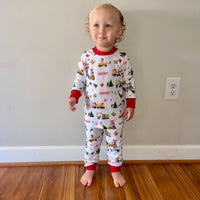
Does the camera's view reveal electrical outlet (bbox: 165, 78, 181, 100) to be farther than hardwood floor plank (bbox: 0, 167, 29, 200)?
Yes

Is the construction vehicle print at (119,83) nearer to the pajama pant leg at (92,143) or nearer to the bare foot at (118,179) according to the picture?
the pajama pant leg at (92,143)

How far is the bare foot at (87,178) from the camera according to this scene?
1.01 metres

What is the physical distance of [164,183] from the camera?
1023mm

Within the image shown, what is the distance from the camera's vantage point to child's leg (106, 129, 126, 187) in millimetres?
987

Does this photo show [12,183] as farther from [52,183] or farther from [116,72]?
[116,72]

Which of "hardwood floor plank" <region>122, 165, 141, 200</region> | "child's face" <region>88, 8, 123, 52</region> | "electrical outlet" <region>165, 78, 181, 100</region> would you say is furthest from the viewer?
"electrical outlet" <region>165, 78, 181, 100</region>

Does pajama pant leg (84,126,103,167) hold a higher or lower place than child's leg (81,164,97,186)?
higher

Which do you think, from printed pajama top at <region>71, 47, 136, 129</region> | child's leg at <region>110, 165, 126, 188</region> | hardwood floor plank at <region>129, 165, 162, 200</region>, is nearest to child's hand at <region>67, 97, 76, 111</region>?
printed pajama top at <region>71, 47, 136, 129</region>

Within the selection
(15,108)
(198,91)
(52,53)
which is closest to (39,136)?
(15,108)

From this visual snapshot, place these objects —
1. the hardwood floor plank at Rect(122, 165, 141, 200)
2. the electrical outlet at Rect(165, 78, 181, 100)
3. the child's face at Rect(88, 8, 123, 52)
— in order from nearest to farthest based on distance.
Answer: the child's face at Rect(88, 8, 123, 52)
the hardwood floor plank at Rect(122, 165, 141, 200)
the electrical outlet at Rect(165, 78, 181, 100)

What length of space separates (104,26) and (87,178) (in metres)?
0.73

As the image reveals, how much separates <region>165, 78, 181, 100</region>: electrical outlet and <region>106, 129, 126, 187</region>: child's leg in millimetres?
346

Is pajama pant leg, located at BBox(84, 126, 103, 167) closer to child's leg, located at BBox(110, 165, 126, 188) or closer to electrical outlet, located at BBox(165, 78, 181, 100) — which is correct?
child's leg, located at BBox(110, 165, 126, 188)

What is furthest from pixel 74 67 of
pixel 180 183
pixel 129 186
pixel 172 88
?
pixel 180 183
